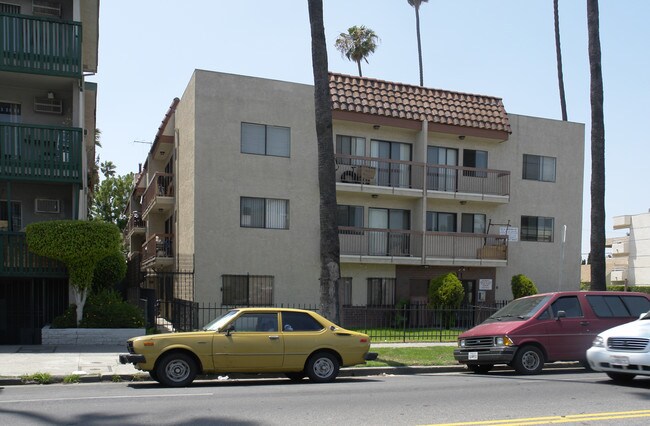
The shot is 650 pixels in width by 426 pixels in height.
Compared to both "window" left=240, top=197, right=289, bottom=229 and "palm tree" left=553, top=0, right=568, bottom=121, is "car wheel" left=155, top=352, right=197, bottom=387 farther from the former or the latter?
"palm tree" left=553, top=0, right=568, bottom=121

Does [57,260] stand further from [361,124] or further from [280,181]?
[361,124]

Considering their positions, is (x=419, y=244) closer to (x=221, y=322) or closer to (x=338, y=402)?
(x=221, y=322)

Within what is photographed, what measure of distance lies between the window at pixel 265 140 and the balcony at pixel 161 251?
6111 millimetres

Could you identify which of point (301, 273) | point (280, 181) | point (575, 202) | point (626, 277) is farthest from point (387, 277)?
point (626, 277)

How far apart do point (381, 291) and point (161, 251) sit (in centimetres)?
934

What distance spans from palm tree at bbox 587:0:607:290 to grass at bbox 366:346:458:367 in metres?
4.78

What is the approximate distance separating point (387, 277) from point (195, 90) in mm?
10600

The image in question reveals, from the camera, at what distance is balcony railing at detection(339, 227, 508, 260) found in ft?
86.6

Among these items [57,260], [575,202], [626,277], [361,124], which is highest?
[361,124]

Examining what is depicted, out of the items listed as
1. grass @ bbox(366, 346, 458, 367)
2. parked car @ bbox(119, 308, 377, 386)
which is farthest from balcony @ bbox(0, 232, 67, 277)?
grass @ bbox(366, 346, 458, 367)

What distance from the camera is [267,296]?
82.9 ft

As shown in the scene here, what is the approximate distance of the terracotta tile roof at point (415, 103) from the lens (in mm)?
26359

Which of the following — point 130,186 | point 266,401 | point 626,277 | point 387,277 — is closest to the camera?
point 266,401

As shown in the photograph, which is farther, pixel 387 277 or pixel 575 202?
pixel 575 202
